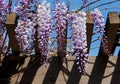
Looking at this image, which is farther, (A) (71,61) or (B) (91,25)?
(A) (71,61)

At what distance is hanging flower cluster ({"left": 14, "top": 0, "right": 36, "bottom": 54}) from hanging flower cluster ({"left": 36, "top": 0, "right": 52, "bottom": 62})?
6 cm

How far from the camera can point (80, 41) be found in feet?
Answer: 10.0

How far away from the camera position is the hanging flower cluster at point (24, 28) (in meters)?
2.96

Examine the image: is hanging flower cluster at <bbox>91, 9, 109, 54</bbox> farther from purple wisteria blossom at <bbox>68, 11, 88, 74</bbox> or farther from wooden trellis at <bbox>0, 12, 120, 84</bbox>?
purple wisteria blossom at <bbox>68, 11, 88, 74</bbox>

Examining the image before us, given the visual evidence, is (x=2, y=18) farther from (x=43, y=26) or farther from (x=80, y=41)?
(x=80, y=41)

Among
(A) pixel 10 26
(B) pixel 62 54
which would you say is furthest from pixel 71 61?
(A) pixel 10 26

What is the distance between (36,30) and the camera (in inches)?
119

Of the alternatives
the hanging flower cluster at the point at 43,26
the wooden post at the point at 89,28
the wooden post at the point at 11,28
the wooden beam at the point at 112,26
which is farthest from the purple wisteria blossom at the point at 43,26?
the wooden beam at the point at 112,26

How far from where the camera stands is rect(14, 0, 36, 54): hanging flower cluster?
2.96m

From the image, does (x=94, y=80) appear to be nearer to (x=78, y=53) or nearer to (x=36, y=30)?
(x=78, y=53)

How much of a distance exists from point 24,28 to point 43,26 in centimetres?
16

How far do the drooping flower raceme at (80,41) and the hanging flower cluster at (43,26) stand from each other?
19 cm

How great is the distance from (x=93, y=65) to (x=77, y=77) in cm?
17

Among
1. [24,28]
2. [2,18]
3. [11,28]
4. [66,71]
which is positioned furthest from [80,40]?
[2,18]
